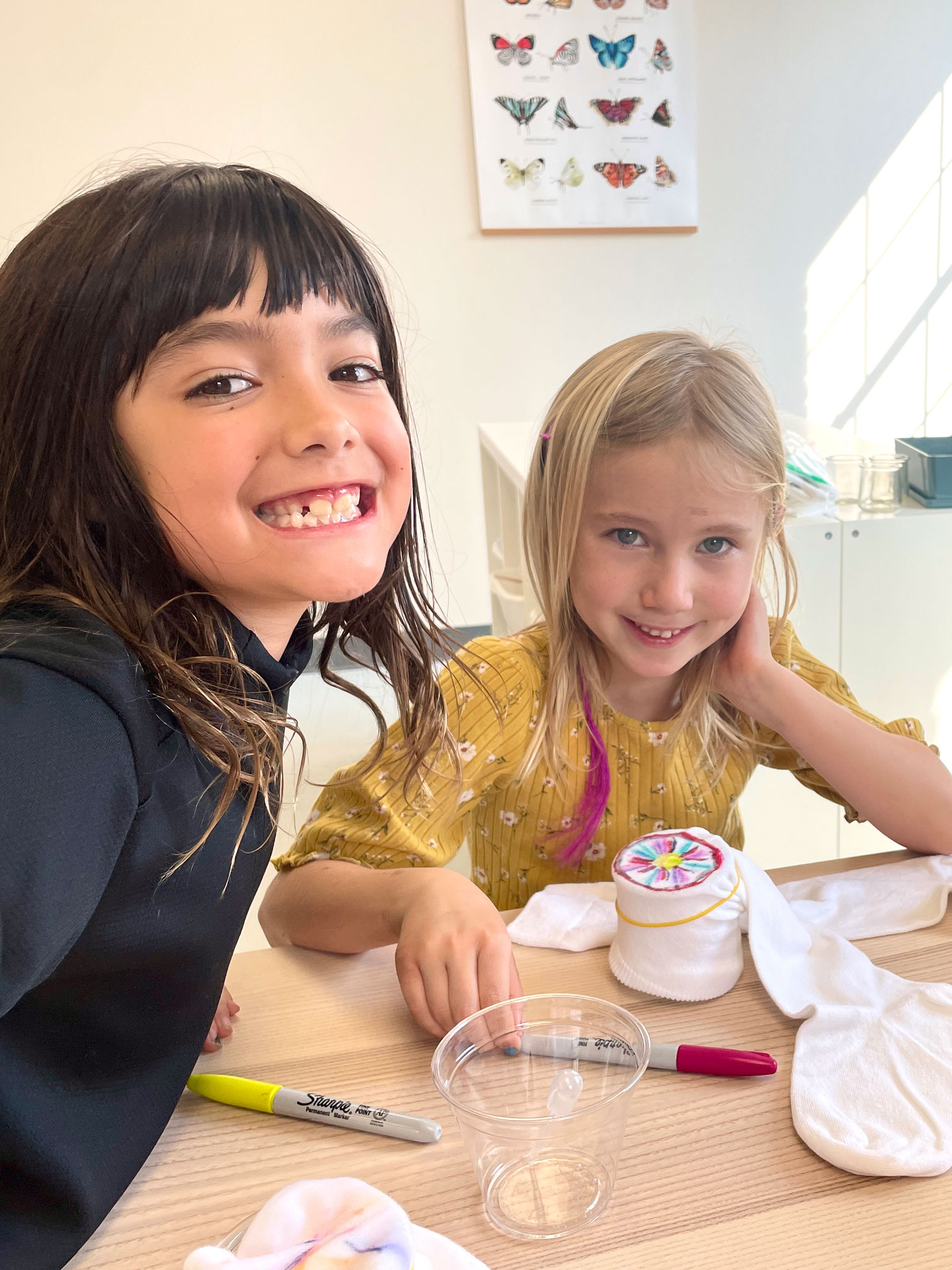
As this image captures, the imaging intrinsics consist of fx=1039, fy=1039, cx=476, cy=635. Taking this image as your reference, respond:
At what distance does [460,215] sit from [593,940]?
9.35 ft

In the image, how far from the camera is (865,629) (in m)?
1.69

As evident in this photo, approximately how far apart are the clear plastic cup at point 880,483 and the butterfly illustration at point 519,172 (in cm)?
187

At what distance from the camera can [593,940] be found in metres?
0.71

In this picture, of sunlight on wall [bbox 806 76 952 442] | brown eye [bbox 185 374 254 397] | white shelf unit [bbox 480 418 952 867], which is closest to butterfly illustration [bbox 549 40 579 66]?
sunlight on wall [bbox 806 76 952 442]

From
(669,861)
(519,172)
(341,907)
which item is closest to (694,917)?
(669,861)

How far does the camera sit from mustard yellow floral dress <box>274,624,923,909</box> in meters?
1.00

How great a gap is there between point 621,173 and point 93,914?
3.18 metres

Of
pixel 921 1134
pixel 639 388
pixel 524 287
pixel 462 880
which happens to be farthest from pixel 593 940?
pixel 524 287

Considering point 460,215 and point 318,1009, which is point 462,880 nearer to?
point 318,1009

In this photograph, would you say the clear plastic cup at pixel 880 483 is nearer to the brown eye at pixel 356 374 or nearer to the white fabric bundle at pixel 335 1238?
the brown eye at pixel 356 374

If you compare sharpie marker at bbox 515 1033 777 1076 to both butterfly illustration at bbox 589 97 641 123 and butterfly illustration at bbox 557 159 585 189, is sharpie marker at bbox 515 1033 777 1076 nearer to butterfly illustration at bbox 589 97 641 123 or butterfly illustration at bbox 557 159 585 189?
butterfly illustration at bbox 557 159 585 189

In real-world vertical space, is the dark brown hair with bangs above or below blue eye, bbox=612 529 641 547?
above

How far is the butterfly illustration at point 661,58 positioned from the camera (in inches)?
123

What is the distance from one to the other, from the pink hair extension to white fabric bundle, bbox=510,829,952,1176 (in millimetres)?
308
